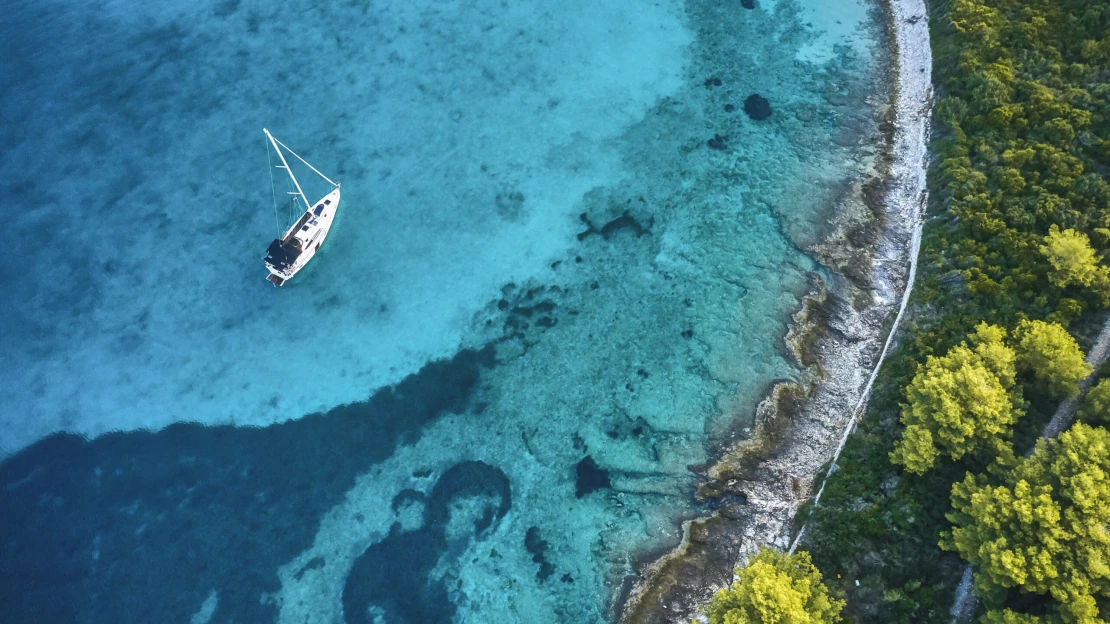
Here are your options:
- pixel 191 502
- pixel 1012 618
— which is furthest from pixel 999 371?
pixel 191 502

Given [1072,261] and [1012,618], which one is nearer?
[1012,618]

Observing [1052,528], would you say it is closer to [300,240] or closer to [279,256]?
[300,240]

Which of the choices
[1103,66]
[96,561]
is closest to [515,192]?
[96,561]

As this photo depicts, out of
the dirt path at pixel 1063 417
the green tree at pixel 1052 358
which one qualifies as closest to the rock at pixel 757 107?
the green tree at pixel 1052 358

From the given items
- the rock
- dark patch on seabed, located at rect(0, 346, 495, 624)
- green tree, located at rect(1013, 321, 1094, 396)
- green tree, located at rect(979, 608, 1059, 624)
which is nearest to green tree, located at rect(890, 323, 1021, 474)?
green tree, located at rect(1013, 321, 1094, 396)

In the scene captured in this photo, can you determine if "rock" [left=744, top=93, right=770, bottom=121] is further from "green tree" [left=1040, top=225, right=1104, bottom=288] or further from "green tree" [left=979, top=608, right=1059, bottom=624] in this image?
"green tree" [left=979, top=608, right=1059, bottom=624]
